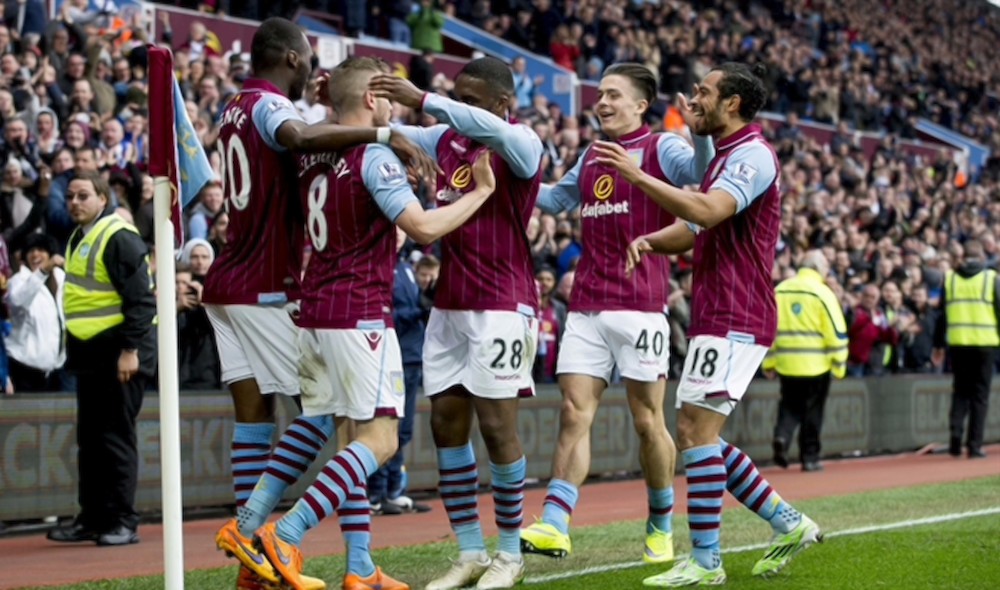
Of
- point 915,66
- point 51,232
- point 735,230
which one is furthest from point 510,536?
point 915,66

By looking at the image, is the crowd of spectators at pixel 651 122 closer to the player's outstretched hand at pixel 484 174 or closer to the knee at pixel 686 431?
the knee at pixel 686 431

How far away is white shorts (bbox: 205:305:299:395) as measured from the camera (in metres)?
7.60

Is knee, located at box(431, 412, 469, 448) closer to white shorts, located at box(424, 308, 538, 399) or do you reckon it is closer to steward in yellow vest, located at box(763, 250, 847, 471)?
white shorts, located at box(424, 308, 538, 399)

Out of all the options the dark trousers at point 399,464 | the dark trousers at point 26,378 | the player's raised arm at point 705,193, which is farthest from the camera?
the dark trousers at point 399,464

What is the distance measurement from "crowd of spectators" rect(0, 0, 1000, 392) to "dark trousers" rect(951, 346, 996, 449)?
58.9 inches

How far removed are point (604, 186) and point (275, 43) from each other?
2.21 meters

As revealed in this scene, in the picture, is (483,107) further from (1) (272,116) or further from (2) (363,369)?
(2) (363,369)

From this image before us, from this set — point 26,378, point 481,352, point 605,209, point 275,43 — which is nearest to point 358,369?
point 481,352

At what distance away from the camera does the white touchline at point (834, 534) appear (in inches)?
318

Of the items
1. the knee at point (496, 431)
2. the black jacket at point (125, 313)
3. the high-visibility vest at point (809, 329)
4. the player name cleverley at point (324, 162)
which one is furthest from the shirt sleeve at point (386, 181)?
the high-visibility vest at point (809, 329)

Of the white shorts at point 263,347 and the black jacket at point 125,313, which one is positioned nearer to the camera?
the white shorts at point 263,347

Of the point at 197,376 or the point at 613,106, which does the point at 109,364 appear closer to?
the point at 197,376

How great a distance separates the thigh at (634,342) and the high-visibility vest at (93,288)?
3268 millimetres

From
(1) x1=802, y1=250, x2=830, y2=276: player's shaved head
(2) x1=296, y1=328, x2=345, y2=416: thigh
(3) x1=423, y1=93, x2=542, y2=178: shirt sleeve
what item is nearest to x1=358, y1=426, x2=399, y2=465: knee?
(2) x1=296, y1=328, x2=345, y2=416: thigh
